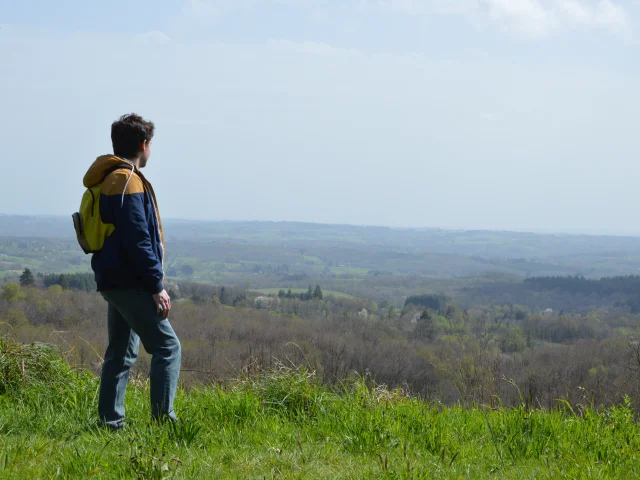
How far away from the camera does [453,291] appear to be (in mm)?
116375

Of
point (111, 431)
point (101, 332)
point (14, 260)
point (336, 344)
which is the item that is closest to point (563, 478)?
point (111, 431)

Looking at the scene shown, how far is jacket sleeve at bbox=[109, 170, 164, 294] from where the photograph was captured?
3455 millimetres

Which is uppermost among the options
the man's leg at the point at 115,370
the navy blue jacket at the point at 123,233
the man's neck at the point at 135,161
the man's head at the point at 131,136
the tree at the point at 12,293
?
the man's head at the point at 131,136

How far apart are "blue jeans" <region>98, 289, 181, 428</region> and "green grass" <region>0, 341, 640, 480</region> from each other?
132mm

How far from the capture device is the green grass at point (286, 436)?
3004 millimetres

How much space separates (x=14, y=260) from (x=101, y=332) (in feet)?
243

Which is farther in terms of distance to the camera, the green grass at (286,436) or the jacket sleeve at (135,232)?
the jacket sleeve at (135,232)

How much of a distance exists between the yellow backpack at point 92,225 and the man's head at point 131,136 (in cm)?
15

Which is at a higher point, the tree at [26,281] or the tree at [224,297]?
the tree at [26,281]

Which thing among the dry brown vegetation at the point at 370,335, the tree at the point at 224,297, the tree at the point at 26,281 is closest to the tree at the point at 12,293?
the dry brown vegetation at the point at 370,335

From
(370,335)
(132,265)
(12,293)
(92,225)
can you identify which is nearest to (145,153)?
(92,225)

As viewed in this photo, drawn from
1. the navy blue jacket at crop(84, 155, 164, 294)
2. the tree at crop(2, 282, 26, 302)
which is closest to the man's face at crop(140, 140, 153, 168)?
the navy blue jacket at crop(84, 155, 164, 294)

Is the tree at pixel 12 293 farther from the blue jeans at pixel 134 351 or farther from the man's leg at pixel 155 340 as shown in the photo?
the man's leg at pixel 155 340

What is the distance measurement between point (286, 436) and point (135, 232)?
1434 millimetres
